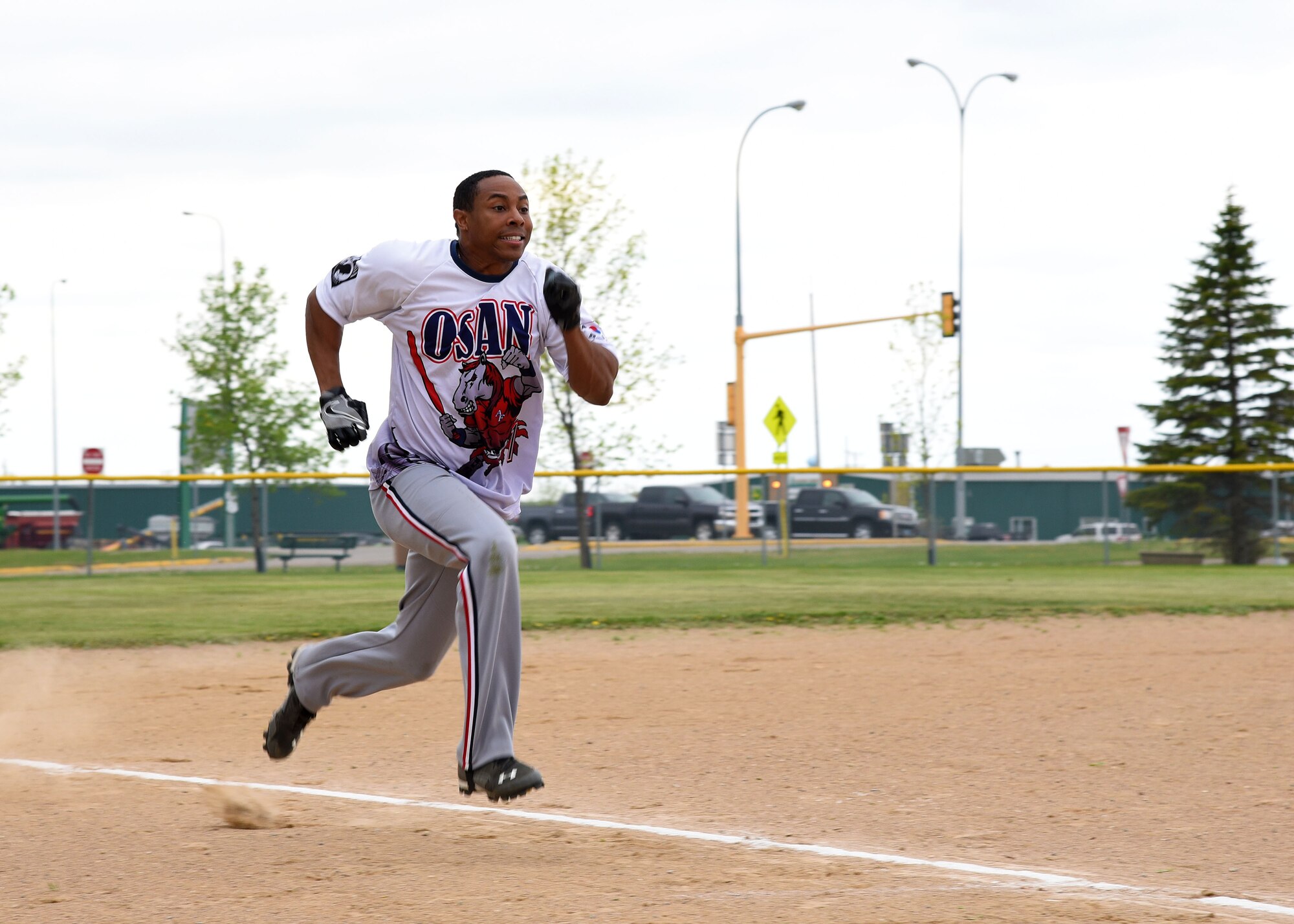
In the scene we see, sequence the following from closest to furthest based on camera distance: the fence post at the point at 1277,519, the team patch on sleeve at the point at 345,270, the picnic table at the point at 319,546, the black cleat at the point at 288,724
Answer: the team patch on sleeve at the point at 345,270
the black cleat at the point at 288,724
the picnic table at the point at 319,546
the fence post at the point at 1277,519

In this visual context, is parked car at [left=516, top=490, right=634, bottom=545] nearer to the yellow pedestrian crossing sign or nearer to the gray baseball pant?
the yellow pedestrian crossing sign

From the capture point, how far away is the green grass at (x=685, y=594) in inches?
509

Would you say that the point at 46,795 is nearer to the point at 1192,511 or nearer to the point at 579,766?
the point at 579,766

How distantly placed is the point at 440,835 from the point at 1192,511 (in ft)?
72.7

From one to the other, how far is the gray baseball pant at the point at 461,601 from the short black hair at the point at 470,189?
853 millimetres

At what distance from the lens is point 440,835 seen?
4.75 meters

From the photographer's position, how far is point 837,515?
2262cm

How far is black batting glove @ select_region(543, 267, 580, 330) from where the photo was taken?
15.1ft

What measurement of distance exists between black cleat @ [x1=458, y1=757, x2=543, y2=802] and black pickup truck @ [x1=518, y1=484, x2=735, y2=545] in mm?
17526

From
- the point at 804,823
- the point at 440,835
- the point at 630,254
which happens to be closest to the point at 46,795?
the point at 440,835

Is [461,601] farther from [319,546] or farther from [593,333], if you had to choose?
[319,546]

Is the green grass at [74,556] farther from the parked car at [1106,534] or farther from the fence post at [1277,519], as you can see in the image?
the fence post at [1277,519]

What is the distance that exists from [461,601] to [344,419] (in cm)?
68

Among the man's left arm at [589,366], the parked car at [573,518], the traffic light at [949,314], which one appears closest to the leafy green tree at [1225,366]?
the traffic light at [949,314]
